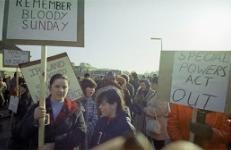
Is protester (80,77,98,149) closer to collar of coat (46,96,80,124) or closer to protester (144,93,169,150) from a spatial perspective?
protester (144,93,169,150)

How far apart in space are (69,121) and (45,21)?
1168 mm

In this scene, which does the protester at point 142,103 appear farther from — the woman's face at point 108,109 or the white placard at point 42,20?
the woman's face at point 108,109

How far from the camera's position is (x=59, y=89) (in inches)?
174

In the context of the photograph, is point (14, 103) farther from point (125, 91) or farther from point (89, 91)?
point (89, 91)

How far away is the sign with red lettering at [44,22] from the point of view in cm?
470

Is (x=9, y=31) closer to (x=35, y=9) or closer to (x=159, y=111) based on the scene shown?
(x=35, y=9)

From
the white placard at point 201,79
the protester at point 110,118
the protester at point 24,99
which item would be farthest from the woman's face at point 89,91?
the protester at point 24,99

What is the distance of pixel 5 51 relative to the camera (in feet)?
48.6

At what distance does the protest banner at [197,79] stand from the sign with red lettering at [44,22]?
1.04 m

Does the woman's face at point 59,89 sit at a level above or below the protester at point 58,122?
above

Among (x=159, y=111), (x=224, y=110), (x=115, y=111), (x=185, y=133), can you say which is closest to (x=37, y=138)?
(x=115, y=111)

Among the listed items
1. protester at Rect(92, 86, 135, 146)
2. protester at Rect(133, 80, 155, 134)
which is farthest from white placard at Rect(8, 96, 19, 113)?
protester at Rect(92, 86, 135, 146)

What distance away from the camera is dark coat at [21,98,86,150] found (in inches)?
168

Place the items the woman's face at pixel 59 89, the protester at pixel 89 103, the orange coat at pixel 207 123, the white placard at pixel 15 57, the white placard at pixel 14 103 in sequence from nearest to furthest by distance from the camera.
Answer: the orange coat at pixel 207 123, the woman's face at pixel 59 89, the protester at pixel 89 103, the white placard at pixel 14 103, the white placard at pixel 15 57
